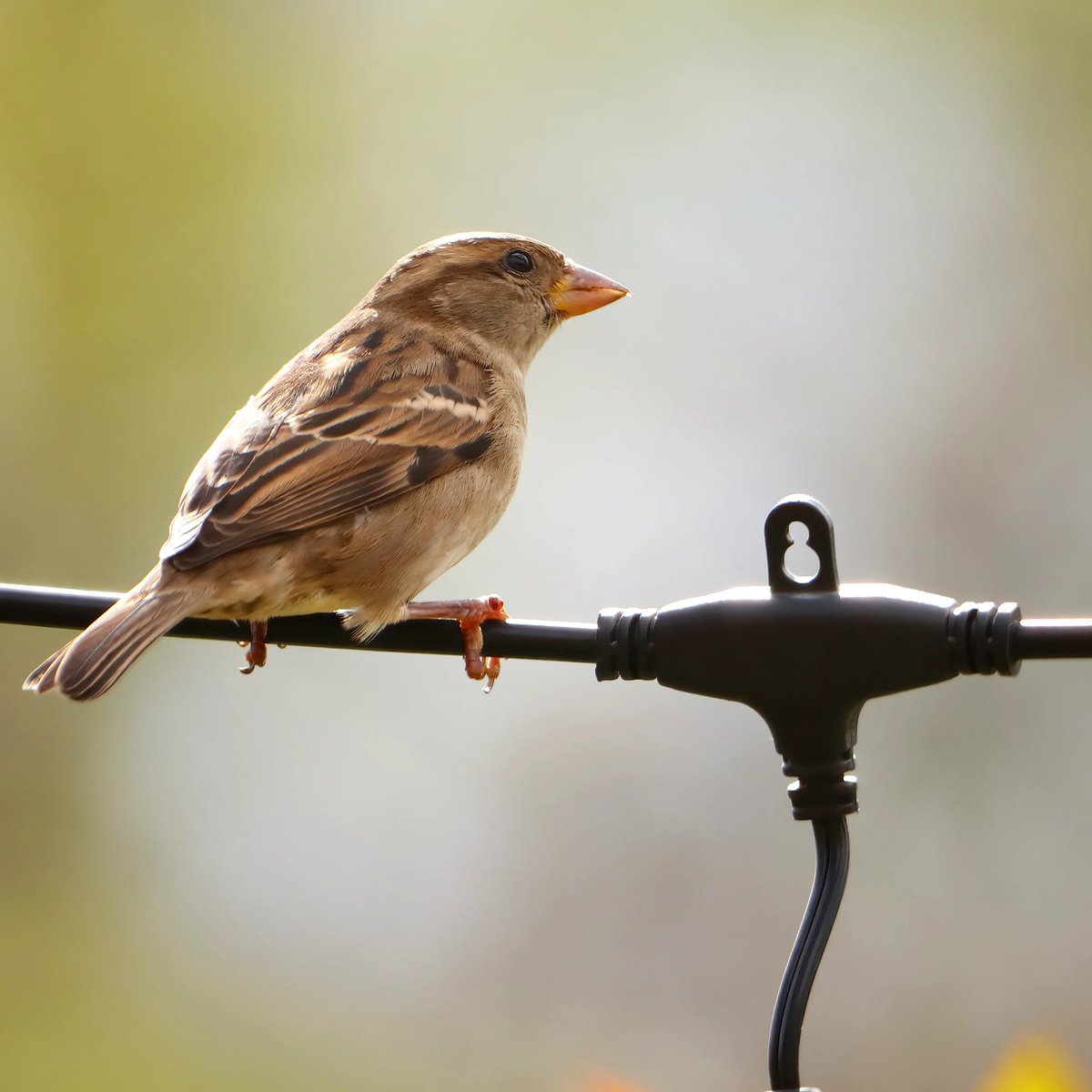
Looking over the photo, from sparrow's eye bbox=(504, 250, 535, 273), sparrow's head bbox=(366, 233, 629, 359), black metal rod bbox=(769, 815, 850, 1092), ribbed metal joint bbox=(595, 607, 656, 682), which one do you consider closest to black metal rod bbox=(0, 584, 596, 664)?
ribbed metal joint bbox=(595, 607, 656, 682)

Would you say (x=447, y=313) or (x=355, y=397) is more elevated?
(x=447, y=313)

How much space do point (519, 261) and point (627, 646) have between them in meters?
2.69

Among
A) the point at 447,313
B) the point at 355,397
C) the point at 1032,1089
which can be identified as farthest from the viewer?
the point at 447,313

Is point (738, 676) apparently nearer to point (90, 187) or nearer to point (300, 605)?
point (300, 605)

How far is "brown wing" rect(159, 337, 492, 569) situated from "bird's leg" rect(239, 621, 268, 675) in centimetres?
23

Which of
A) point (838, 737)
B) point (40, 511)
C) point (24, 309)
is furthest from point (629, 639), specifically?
point (24, 309)

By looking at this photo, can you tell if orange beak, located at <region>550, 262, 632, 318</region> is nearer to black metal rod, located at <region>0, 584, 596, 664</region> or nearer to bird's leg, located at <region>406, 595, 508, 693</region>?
bird's leg, located at <region>406, 595, 508, 693</region>

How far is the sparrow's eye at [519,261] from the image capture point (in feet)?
15.3

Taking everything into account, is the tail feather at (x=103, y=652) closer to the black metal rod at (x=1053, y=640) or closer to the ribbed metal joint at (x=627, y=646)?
the ribbed metal joint at (x=627, y=646)

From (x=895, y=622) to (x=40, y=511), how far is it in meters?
7.21

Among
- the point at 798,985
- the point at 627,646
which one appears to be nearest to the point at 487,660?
the point at 627,646

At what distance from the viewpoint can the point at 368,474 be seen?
371cm

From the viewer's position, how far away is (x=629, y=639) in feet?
7.14

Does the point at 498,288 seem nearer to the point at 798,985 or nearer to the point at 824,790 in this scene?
the point at 824,790
